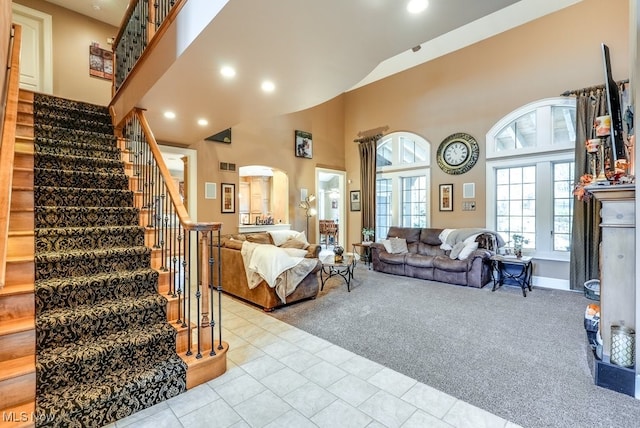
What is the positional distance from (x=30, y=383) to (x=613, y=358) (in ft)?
12.7

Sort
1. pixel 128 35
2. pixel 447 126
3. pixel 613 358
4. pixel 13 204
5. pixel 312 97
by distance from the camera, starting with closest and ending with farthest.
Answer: pixel 613 358
pixel 13 204
pixel 312 97
pixel 128 35
pixel 447 126

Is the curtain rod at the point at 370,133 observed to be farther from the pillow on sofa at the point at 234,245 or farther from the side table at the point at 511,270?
the pillow on sofa at the point at 234,245

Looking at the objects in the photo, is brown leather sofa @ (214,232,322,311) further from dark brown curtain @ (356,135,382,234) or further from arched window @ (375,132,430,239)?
arched window @ (375,132,430,239)

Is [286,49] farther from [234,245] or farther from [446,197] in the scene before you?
[446,197]

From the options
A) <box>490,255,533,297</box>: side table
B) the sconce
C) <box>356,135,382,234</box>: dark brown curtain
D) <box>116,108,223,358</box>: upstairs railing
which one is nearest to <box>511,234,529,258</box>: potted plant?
<box>490,255,533,297</box>: side table

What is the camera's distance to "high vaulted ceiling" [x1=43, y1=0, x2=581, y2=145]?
1947 mm

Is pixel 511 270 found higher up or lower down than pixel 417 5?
lower down

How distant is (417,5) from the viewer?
188cm

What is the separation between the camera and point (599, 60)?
4.64 meters

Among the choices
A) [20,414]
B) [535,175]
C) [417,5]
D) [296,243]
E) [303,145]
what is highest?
[303,145]

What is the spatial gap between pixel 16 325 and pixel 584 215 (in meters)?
6.76

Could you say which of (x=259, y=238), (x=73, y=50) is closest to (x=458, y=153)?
(x=259, y=238)

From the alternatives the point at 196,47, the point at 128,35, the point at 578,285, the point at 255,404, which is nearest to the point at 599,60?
the point at 578,285

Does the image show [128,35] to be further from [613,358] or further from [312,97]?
[613,358]
